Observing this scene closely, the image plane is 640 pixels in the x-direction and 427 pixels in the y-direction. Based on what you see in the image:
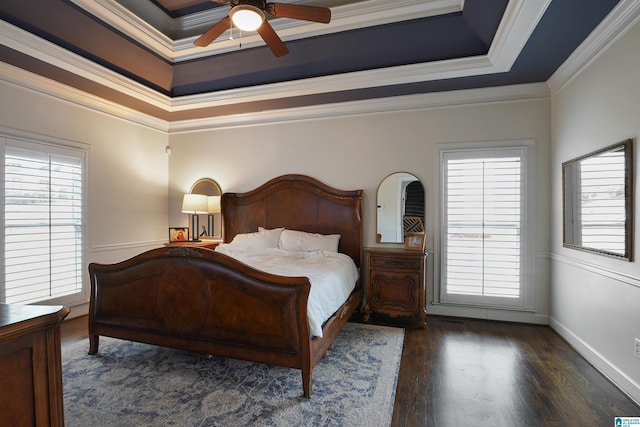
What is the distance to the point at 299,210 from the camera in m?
4.51

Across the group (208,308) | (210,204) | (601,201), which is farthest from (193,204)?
(601,201)

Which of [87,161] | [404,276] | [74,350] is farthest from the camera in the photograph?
[87,161]

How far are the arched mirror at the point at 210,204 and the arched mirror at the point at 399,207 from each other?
247cm

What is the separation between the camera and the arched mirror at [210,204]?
502 cm

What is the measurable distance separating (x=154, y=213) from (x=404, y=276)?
12.9ft

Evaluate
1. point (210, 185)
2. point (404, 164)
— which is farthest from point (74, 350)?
point (404, 164)

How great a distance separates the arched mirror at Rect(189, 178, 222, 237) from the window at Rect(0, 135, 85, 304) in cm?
154

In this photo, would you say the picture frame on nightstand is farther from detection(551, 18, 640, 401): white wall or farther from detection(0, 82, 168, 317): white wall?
detection(0, 82, 168, 317): white wall

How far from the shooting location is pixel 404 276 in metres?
3.69

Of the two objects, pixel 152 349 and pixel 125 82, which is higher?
pixel 125 82

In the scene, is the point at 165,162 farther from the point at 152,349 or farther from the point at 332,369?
the point at 332,369

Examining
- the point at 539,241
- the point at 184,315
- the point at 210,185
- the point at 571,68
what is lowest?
the point at 184,315

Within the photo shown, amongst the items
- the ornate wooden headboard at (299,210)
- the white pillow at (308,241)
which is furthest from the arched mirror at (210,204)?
the white pillow at (308,241)

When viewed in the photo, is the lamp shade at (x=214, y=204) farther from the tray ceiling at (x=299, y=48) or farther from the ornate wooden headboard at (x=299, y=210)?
the tray ceiling at (x=299, y=48)
